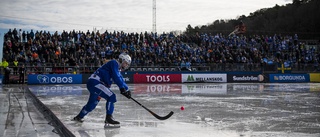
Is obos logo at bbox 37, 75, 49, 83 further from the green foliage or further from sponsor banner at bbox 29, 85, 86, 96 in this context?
the green foliage

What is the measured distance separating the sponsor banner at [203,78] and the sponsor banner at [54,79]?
9268 millimetres

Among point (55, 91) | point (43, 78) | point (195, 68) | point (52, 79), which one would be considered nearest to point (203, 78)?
point (195, 68)

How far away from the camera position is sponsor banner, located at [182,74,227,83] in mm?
32969

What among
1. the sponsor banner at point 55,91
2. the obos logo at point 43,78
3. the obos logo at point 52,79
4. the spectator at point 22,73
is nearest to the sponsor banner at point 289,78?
the obos logo at point 52,79

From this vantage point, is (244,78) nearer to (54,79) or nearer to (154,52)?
(154,52)

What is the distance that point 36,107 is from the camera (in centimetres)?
1292

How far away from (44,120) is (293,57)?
31995mm

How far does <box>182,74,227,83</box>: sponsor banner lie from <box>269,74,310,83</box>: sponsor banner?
15.7ft

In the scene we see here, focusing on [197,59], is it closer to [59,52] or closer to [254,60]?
[254,60]

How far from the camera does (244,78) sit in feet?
112

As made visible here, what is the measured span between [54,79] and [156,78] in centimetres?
858

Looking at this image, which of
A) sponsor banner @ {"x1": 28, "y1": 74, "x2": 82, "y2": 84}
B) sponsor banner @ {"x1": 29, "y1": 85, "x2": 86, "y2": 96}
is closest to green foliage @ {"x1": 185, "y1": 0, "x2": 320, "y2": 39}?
sponsor banner @ {"x1": 28, "y1": 74, "x2": 82, "y2": 84}

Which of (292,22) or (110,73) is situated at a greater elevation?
(292,22)

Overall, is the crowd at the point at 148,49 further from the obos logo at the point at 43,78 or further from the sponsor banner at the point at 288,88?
the sponsor banner at the point at 288,88
